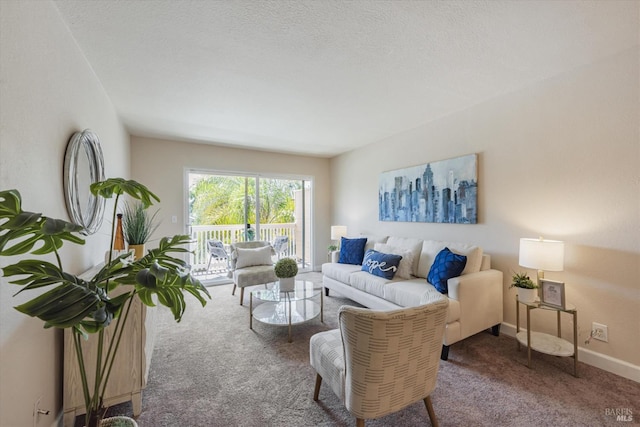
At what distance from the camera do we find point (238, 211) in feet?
16.7

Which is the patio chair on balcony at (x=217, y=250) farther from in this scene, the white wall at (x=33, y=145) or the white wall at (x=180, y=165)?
the white wall at (x=33, y=145)

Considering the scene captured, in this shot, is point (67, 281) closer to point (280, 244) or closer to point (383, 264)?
point (383, 264)

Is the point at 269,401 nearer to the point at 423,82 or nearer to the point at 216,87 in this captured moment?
the point at 216,87

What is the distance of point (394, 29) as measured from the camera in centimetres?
181

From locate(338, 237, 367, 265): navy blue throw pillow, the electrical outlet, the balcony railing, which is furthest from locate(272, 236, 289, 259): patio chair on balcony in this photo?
the electrical outlet

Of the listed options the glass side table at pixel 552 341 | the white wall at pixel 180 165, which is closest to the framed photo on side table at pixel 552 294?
the glass side table at pixel 552 341

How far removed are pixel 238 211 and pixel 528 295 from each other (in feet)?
14.4

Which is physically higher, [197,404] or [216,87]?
[216,87]

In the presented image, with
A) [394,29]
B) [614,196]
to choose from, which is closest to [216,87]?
[394,29]

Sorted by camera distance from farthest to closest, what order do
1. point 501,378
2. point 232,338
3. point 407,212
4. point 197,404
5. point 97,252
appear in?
point 407,212
point 232,338
point 97,252
point 501,378
point 197,404

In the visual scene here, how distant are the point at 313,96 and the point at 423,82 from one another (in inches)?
42.1

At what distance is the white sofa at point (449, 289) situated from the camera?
240cm

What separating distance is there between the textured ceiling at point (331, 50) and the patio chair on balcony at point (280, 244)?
2.76 metres

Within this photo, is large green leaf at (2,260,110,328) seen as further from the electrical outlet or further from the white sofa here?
the electrical outlet
